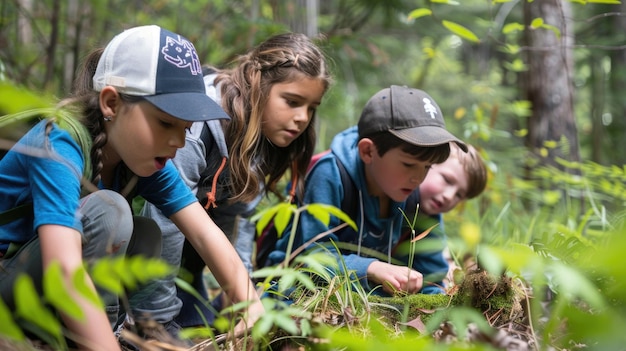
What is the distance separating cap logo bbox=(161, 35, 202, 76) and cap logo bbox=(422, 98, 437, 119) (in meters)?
1.18

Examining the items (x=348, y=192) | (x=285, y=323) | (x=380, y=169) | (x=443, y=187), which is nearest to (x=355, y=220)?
(x=348, y=192)

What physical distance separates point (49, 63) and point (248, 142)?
7.93ft

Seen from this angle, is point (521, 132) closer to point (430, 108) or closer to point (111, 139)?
point (430, 108)

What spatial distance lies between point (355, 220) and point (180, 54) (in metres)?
1.34

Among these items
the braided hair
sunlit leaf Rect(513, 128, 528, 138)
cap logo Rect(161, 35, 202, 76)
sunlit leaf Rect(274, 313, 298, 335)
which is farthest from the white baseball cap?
sunlit leaf Rect(513, 128, 528, 138)

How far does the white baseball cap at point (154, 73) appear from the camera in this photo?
70.6 inches

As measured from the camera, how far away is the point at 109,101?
182 cm

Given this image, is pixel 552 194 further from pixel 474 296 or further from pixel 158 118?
pixel 158 118

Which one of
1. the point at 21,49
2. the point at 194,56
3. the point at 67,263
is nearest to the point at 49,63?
the point at 21,49

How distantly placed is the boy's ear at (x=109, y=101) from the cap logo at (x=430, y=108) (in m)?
1.42

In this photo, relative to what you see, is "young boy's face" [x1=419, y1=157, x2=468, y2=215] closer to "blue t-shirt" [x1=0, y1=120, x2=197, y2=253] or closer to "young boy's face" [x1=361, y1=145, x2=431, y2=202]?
"young boy's face" [x1=361, y1=145, x2=431, y2=202]

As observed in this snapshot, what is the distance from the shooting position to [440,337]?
4.66 ft

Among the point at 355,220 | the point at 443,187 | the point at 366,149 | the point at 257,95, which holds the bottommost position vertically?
the point at 355,220

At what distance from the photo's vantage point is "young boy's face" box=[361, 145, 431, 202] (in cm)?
269
